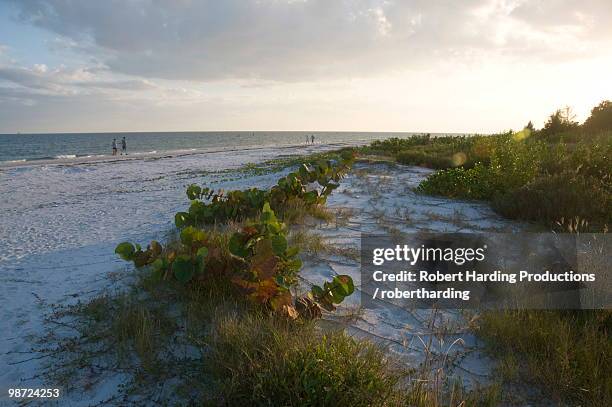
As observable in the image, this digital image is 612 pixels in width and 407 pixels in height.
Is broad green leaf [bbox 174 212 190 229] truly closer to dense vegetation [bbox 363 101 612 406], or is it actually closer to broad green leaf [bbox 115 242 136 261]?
broad green leaf [bbox 115 242 136 261]

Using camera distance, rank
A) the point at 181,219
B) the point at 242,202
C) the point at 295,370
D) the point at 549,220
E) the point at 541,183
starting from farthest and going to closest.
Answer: the point at 541,183
the point at 242,202
the point at 549,220
the point at 181,219
the point at 295,370

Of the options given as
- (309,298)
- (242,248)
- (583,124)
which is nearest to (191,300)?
(242,248)

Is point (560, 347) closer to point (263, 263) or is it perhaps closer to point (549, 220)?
point (263, 263)

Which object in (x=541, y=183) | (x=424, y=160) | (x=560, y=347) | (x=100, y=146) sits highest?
(x=100, y=146)

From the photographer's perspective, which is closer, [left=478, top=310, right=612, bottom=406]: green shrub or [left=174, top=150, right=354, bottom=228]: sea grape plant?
[left=478, top=310, right=612, bottom=406]: green shrub

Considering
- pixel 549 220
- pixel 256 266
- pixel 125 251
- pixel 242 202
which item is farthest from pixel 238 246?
pixel 549 220

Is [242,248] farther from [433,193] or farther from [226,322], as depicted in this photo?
[433,193]

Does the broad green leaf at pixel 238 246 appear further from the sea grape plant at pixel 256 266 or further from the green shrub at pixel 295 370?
the green shrub at pixel 295 370

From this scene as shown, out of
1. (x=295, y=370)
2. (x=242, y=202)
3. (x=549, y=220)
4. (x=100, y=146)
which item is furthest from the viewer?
(x=100, y=146)

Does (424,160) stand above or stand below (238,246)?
above

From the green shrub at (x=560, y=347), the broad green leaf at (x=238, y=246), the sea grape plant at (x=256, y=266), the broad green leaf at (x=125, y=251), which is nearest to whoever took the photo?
the green shrub at (x=560, y=347)

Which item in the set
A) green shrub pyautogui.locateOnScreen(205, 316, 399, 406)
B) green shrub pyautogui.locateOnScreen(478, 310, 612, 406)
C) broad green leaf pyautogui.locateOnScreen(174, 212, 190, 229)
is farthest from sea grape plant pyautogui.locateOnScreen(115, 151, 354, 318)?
broad green leaf pyautogui.locateOnScreen(174, 212, 190, 229)

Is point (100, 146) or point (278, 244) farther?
point (100, 146)

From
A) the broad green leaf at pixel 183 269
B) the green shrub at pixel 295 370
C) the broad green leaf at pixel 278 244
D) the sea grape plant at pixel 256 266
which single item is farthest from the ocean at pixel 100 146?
the green shrub at pixel 295 370
